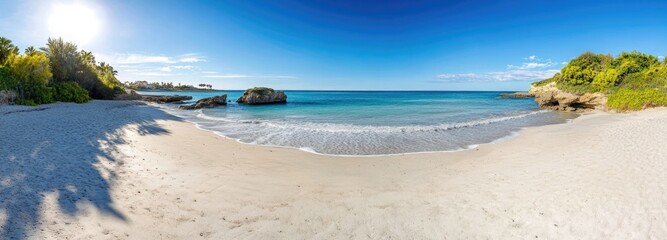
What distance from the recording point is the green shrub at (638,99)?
88.7ft

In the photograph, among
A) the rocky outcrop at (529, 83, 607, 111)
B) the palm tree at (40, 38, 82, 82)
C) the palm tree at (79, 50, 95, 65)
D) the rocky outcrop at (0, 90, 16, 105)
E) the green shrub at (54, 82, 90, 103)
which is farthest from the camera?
the palm tree at (79, 50, 95, 65)

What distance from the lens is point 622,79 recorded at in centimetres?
3225

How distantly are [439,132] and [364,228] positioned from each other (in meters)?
14.4

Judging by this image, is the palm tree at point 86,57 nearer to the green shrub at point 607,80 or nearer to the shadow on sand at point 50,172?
the shadow on sand at point 50,172

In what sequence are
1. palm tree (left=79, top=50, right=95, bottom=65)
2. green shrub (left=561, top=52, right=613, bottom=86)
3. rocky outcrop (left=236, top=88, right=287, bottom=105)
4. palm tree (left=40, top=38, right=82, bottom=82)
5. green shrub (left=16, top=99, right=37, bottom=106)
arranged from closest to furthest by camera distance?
green shrub (left=16, top=99, right=37, bottom=106), green shrub (left=561, top=52, right=613, bottom=86), palm tree (left=40, top=38, right=82, bottom=82), palm tree (left=79, top=50, right=95, bottom=65), rocky outcrop (left=236, top=88, right=287, bottom=105)

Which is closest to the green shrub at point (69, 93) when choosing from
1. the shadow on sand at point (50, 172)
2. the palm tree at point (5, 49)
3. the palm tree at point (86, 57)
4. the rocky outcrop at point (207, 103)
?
the palm tree at point (5, 49)

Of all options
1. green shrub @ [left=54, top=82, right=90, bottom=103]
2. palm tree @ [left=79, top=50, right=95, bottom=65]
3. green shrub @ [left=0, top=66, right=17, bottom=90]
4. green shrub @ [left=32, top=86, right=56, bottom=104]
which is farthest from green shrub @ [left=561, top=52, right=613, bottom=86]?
palm tree @ [left=79, top=50, right=95, bottom=65]

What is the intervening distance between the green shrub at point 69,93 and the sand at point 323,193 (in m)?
31.1

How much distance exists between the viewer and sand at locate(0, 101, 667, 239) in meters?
5.38

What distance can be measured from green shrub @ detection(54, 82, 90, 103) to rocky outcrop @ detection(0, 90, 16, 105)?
24.8ft

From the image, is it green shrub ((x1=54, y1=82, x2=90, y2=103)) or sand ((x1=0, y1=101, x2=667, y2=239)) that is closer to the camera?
sand ((x1=0, y1=101, x2=667, y2=239))

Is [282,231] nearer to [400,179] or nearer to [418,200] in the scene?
[418,200]

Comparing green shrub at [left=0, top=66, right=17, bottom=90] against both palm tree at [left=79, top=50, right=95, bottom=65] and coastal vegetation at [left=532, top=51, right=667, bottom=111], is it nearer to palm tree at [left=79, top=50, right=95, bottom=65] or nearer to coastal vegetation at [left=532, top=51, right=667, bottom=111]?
palm tree at [left=79, top=50, right=95, bottom=65]

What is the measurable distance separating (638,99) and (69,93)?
6559 centimetres
